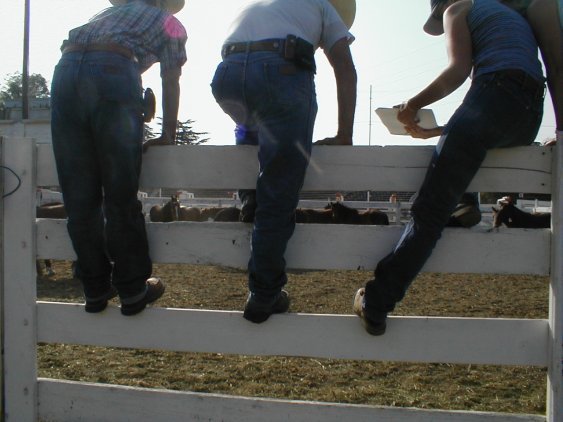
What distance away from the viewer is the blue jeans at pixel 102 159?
99.7 inches

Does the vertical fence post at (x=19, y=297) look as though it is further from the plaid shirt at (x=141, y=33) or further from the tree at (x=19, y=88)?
the tree at (x=19, y=88)

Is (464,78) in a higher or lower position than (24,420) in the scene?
higher

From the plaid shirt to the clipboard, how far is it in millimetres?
946

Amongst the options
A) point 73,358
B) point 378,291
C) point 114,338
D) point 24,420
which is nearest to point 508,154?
point 378,291

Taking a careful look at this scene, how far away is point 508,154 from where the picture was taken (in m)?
2.52

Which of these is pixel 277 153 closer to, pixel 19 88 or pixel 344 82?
pixel 344 82

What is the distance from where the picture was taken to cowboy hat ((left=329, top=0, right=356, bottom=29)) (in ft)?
9.76

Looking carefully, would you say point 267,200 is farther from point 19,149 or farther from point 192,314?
point 19,149

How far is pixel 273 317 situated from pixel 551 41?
159 centimetres

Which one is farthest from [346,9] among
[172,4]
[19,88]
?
[19,88]

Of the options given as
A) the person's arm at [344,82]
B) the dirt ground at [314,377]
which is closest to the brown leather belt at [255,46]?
the person's arm at [344,82]

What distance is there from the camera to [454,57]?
8.00 ft

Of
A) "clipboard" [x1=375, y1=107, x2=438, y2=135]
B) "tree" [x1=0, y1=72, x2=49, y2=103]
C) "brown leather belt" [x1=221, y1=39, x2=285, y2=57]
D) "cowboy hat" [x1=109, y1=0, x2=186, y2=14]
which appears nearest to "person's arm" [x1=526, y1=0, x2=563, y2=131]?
"clipboard" [x1=375, y1=107, x2=438, y2=135]

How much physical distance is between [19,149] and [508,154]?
7.06 feet
